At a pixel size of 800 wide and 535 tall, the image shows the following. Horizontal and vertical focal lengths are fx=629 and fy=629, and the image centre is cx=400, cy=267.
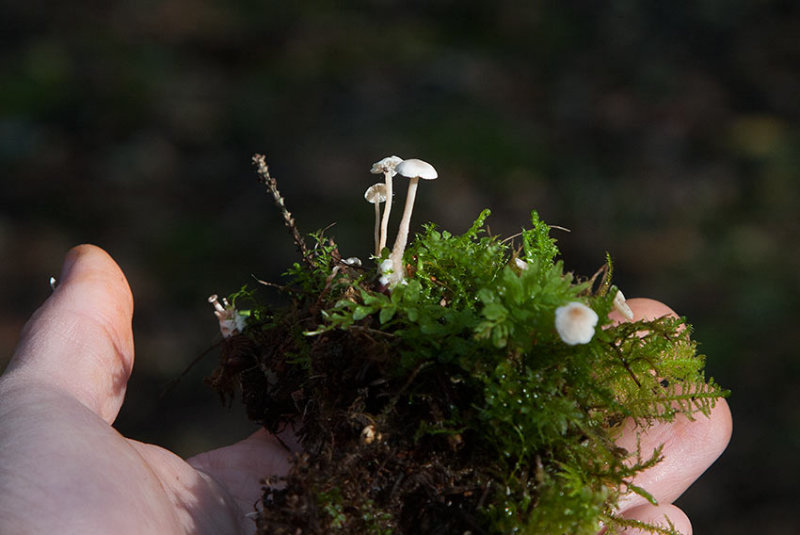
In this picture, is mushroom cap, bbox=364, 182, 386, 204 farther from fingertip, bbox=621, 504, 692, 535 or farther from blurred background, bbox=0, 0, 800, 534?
blurred background, bbox=0, 0, 800, 534

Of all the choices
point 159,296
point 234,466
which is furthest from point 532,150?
point 234,466

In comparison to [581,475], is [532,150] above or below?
below

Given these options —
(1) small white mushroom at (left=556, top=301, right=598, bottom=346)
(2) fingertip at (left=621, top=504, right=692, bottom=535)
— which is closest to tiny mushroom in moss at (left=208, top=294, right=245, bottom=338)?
(1) small white mushroom at (left=556, top=301, right=598, bottom=346)

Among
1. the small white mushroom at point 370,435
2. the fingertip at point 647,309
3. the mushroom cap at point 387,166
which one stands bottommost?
the fingertip at point 647,309

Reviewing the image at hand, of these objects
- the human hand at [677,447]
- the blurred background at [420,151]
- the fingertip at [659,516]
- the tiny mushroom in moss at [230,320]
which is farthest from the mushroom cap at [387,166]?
the blurred background at [420,151]

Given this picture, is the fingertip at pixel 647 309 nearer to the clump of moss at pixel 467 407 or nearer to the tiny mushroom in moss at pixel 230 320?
the clump of moss at pixel 467 407

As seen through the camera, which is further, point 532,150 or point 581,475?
point 532,150

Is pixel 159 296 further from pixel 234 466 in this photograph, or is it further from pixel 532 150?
pixel 532 150

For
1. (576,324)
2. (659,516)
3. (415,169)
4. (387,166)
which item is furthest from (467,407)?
(659,516)
